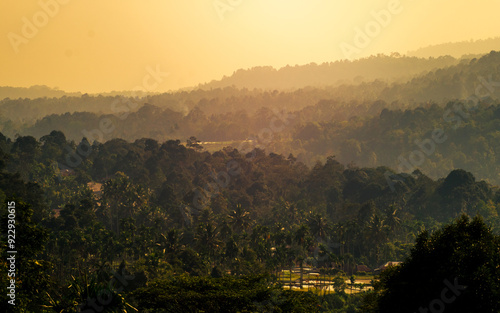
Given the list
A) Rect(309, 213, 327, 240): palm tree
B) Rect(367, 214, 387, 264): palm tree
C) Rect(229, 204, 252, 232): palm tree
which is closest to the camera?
Rect(309, 213, 327, 240): palm tree

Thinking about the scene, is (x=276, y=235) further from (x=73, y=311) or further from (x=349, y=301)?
(x=73, y=311)

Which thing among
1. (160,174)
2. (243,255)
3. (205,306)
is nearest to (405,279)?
(205,306)

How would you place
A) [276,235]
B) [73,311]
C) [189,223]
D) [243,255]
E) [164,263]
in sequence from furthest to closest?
[189,223] < [276,235] < [243,255] < [164,263] < [73,311]

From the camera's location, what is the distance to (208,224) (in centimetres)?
9169

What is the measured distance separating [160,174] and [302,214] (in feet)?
154

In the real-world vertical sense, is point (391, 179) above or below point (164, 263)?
above

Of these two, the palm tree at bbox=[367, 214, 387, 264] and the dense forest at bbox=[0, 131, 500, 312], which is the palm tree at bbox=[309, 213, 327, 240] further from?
the palm tree at bbox=[367, 214, 387, 264]

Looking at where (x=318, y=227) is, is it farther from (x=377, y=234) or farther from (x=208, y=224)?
(x=208, y=224)

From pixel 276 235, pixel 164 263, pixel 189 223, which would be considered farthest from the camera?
pixel 189 223

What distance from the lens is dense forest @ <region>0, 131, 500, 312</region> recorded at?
4162cm

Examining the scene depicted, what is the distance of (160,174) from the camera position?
158 meters

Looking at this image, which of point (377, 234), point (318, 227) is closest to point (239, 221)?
point (318, 227)

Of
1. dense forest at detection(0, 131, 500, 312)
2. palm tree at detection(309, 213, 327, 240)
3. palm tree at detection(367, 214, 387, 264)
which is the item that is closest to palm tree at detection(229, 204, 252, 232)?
dense forest at detection(0, 131, 500, 312)

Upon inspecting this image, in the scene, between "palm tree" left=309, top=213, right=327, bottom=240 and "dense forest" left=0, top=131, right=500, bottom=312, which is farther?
"palm tree" left=309, top=213, right=327, bottom=240
